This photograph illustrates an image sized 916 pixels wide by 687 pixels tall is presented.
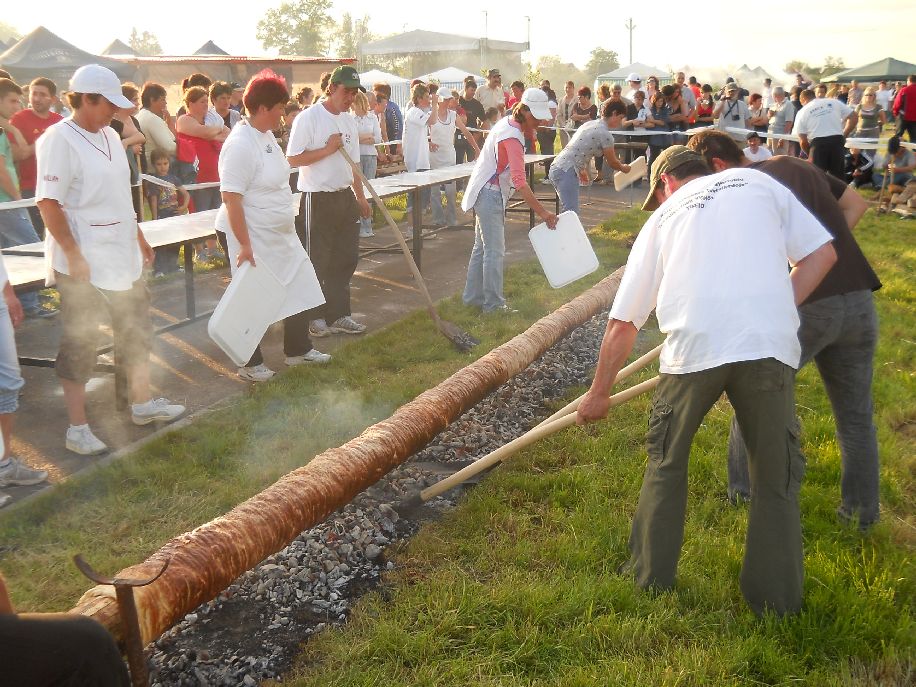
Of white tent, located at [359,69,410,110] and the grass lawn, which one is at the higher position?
white tent, located at [359,69,410,110]

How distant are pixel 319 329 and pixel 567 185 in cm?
370

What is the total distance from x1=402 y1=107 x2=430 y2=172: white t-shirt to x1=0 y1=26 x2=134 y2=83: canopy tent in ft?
35.5

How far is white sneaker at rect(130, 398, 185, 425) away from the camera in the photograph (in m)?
5.24

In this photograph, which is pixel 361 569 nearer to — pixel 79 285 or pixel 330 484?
pixel 330 484

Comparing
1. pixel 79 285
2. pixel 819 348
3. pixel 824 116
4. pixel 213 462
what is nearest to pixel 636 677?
pixel 819 348

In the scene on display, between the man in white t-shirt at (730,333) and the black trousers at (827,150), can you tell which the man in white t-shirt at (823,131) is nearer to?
the black trousers at (827,150)

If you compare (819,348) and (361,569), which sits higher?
(819,348)

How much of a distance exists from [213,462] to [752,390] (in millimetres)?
3047

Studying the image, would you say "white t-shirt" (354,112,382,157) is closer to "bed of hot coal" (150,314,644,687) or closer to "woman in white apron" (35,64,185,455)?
"woman in white apron" (35,64,185,455)

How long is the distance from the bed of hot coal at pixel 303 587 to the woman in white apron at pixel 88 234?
176 cm

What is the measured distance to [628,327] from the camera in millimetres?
3146

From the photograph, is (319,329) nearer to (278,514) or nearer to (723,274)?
(278,514)

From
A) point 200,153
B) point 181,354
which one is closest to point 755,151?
point 200,153

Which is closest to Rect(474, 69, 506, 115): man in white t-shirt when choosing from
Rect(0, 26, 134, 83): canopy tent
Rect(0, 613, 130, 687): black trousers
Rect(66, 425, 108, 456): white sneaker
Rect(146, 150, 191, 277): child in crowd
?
Rect(0, 26, 134, 83): canopy tent
